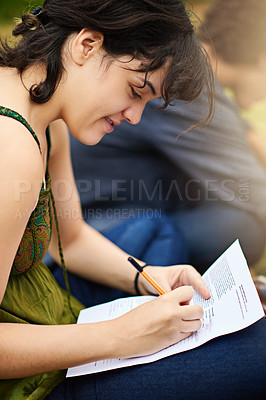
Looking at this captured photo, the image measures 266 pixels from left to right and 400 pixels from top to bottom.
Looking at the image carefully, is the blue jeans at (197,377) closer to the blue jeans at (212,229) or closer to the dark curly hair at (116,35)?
the dark curly hair at (116,35)

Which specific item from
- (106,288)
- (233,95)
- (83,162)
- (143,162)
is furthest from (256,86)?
(106,288)

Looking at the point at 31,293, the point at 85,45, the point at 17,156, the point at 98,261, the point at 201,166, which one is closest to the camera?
the point at 17,156

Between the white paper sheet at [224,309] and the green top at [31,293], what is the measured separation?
0.22ft

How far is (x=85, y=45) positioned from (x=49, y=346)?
505 millimetres

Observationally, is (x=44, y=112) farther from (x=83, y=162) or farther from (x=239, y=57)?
(x=239, y=57)

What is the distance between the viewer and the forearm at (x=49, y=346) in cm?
64

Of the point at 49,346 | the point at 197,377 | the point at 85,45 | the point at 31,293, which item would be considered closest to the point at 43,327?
the point at 49,346

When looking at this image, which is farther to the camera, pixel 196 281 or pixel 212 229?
pixel 212 229

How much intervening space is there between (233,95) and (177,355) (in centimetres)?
108

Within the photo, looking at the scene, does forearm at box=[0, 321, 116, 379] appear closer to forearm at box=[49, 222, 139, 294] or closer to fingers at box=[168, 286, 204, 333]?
fingers at box=[168, 286, 204, 333]

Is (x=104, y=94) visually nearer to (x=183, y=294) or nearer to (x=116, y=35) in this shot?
(x=116, y=35)

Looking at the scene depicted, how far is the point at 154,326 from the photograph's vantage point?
699 millimetres

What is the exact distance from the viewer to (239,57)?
1504 mm

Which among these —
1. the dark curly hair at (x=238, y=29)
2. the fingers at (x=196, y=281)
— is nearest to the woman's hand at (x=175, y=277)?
the fingers at (x=196, y=281)
